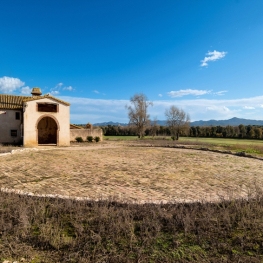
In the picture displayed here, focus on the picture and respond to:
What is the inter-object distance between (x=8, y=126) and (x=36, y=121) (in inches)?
171

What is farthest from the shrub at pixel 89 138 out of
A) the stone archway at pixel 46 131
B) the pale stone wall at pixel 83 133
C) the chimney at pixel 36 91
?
the chimney at pixel 36 91

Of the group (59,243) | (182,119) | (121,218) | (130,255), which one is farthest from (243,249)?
(182,119)

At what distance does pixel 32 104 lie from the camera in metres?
23.9

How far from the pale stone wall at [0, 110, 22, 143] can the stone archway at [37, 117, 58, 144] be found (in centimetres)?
395

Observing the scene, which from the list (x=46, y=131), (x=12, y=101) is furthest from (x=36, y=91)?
(x=46, y=131)

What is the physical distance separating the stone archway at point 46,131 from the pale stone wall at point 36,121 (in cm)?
490

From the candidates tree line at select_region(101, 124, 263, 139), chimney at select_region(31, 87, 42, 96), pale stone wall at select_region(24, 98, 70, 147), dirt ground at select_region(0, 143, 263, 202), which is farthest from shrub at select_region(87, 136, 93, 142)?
dirt ground at select_region(0, 143, 263, 202)

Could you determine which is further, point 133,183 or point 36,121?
point 36,121

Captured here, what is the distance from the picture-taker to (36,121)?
24.1 metres

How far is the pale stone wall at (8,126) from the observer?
2528cm

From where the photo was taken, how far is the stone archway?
30.0m

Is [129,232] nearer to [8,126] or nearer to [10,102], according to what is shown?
[8,126]

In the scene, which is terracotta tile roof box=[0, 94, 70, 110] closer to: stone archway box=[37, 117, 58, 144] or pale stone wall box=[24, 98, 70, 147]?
pale stone wall box=[24, 98, 70, 147]

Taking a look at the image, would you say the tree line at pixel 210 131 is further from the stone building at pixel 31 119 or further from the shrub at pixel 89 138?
the stone building at pixel 31 119
